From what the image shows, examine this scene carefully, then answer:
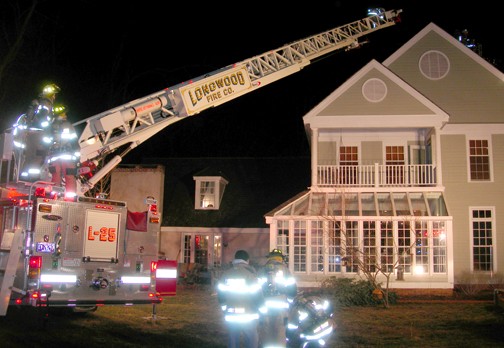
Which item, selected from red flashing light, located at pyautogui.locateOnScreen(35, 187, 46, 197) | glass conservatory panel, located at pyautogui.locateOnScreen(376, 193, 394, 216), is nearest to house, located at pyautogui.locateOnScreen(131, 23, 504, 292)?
glass conservatory panel, located at pyautogui.locateOnScreen(376, 193, 394, 216)

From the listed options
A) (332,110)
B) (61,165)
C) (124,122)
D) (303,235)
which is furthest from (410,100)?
(61,165)

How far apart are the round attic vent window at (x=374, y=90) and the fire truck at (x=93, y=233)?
23.7 feet

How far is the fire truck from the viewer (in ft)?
32.7

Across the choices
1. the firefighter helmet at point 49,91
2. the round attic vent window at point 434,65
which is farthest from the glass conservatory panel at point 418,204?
the firefighter helmet at point 49,91

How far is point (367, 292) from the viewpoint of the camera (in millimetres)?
16094

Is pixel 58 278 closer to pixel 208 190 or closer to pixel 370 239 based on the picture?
pixel 370 239

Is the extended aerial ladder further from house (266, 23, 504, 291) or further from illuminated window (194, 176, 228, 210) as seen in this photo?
illuminated window (194, 176, 228, 210)

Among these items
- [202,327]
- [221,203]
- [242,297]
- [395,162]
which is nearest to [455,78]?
[395,162]

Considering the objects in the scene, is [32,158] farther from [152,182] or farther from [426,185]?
[152,182]

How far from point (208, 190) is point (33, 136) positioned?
15370mm

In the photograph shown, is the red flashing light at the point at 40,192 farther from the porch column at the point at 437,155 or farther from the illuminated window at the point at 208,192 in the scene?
the illuminated window at the point at 208,192

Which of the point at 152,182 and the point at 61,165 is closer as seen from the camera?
the point at 61,165

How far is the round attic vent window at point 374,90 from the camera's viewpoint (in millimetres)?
20344

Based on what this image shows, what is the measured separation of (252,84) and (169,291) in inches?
220
